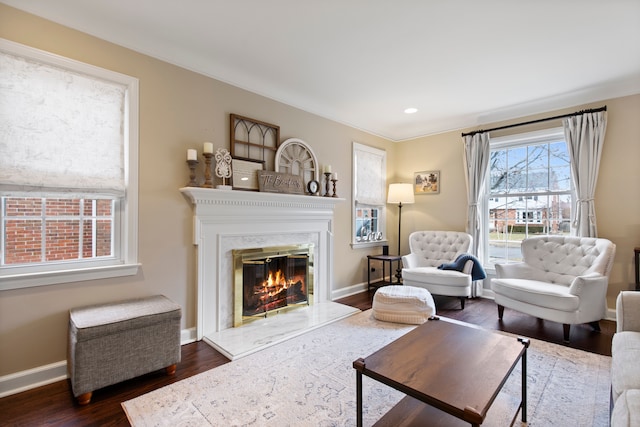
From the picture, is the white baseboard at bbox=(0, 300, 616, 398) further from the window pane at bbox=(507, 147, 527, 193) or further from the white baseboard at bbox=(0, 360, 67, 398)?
the window pane at bbox=(507, 147, 527, 193)

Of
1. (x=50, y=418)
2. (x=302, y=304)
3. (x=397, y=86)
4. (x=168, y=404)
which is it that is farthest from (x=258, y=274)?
(x=397, y=86)

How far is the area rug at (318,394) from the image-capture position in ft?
5.61

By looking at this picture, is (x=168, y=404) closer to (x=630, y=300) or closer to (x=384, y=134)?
(x=630, y=300)

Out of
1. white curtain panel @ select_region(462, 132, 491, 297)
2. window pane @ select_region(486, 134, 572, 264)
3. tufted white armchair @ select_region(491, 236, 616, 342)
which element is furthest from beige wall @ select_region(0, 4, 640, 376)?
white curtain panel @ select_region(462, 132, 491, 297)

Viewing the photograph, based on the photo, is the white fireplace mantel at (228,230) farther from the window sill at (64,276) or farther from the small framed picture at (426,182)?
the small framed picture at (426,182)

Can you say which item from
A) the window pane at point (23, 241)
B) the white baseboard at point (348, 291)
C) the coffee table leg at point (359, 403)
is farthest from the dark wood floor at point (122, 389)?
the white baseboard at point (348, 291)

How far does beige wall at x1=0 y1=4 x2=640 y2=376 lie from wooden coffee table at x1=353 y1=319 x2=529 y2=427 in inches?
76.9

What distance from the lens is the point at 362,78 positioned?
3.16 m

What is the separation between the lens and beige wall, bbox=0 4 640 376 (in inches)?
79.7

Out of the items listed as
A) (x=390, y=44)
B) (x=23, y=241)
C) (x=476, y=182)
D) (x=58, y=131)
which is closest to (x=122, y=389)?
(x=23, y=241)

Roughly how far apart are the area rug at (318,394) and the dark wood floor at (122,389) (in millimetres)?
105

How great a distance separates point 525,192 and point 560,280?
134cm

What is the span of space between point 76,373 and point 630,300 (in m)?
3.55

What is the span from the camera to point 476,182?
4.28 m
